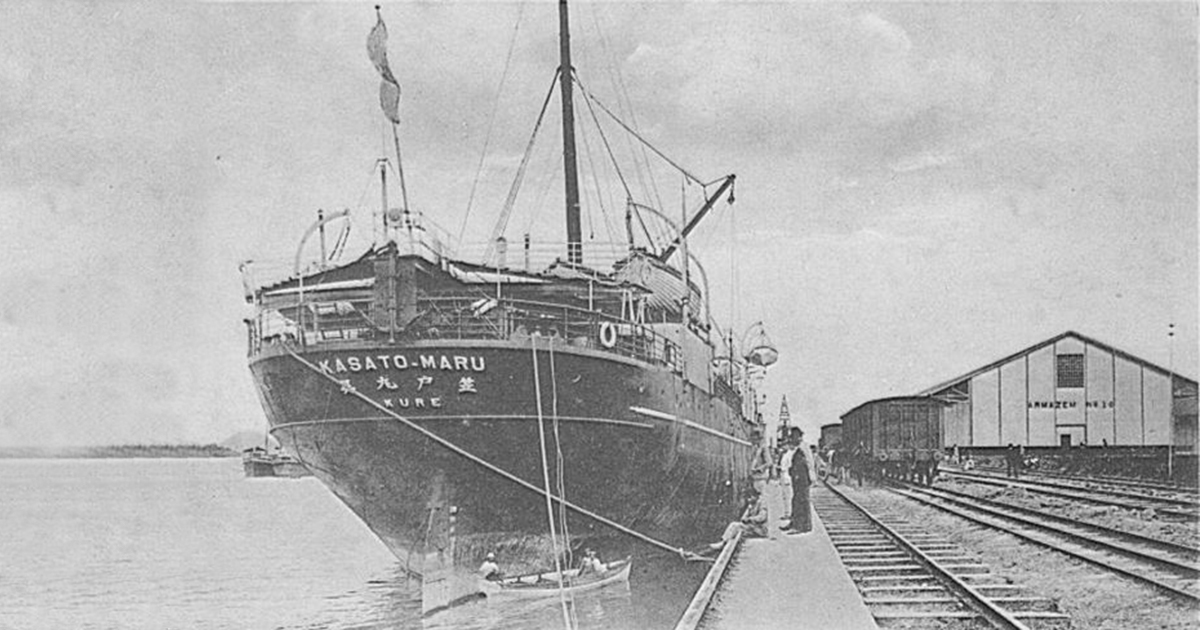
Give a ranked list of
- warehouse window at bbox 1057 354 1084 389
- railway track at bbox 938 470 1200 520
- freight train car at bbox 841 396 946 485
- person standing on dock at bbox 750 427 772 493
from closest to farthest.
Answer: warehouse window at bbox 1057 354 1084 389, railway track at bbox 938 470 1200 520, person standing on dock at bbox 750 427 772 493, freight train car at bbox 841 396 946 485

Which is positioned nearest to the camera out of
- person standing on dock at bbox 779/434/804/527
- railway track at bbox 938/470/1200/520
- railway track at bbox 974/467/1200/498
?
person standing on dock at bbox 779/434/804/527

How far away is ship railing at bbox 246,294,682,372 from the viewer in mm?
12375

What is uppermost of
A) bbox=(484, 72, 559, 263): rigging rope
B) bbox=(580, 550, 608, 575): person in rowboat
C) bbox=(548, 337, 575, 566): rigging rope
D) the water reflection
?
bbox=(484, 72, 559, 263): rigging rope

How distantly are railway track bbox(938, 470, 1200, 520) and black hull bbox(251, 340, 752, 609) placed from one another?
9.03 m

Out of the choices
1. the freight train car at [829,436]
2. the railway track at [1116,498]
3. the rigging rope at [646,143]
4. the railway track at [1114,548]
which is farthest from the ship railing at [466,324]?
the freight train car at [829,436]

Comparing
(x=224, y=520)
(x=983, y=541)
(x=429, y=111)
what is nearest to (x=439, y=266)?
(x=429, y=111)

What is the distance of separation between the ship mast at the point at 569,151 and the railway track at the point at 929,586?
15.4 ft

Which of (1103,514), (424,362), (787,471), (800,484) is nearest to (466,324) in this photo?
(424,362)

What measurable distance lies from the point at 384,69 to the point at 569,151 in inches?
97.9

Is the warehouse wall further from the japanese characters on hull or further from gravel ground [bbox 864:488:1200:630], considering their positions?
the japanese characters on hull

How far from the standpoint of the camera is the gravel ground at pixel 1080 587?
33.0 feet

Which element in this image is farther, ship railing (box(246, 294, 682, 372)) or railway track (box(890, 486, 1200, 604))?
ship railing (box(246, 294, 682, 372))

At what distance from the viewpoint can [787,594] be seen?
10.9 meters

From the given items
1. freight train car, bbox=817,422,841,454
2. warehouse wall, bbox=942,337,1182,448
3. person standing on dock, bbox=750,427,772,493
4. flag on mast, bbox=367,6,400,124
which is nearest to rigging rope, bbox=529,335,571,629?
flag on mast, bbox=367,6,400,124
